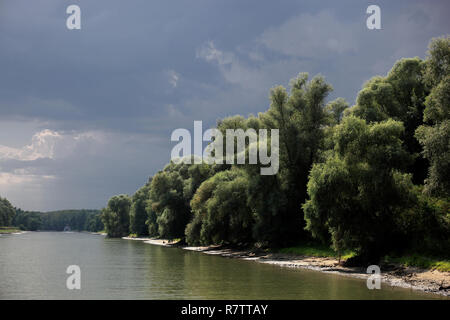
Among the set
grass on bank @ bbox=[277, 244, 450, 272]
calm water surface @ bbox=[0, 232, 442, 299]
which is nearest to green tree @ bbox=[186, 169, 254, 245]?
grass on bank @ bbox=[277, 244, 450, 272]

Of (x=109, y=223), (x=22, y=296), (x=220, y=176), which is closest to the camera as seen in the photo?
(x=22, y=296)

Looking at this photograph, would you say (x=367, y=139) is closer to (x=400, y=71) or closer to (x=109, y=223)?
(x=400, y=71)

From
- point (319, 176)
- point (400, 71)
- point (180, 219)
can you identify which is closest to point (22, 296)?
point (319, 176)

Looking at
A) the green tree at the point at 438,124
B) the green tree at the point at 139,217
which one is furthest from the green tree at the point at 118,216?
the green tree at the point at 438,124

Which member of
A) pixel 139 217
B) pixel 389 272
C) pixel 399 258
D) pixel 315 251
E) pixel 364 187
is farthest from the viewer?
pixel 139 217

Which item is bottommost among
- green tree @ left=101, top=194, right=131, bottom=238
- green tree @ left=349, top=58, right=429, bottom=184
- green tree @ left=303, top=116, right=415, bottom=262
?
green tree @ left=101, top=194, right=131, bottom=238

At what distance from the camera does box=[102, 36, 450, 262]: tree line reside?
36.1 m

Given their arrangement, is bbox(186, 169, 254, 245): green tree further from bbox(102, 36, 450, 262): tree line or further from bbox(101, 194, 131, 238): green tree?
bbox(101, 194, 131, 238): green tree

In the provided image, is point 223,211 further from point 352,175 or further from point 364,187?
point 364,187

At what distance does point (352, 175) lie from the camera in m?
38.1

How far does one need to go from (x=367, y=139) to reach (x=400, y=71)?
66.1 ft

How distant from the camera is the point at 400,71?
53.3 m

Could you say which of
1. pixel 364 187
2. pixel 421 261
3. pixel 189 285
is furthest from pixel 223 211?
pixel 421 261
